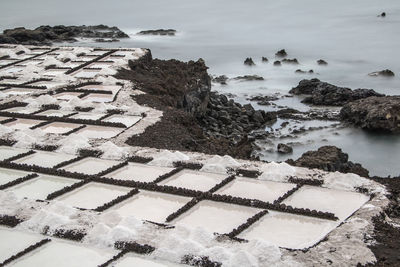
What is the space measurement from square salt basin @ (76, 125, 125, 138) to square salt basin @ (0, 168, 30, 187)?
234 cm

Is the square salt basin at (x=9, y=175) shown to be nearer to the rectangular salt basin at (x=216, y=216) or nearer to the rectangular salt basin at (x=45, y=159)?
the rectangular salt basin at (x=45, y=159)

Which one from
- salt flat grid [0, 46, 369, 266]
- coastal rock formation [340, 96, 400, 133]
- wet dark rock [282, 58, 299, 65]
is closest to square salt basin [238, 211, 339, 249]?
salt flat grid [0, 46, 369, 266]

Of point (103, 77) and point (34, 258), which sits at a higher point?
point (103, 77)

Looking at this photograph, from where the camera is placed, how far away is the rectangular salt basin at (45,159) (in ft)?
32.8

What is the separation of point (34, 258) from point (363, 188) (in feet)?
15.6

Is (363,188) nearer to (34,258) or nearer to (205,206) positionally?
(205,206)

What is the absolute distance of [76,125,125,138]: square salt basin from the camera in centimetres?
1183

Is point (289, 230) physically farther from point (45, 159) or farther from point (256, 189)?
point (45, 159)

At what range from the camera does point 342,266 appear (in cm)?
620

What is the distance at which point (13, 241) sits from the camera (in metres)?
7.21

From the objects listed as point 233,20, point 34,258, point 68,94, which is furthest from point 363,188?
point 233,20

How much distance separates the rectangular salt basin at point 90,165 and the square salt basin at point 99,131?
5.35 ft

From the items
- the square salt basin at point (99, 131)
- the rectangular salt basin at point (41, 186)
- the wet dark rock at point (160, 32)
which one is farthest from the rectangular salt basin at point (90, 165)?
the wet dark rock at point (160, 32)

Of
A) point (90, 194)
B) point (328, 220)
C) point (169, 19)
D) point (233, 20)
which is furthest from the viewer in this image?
point (169, 19)
